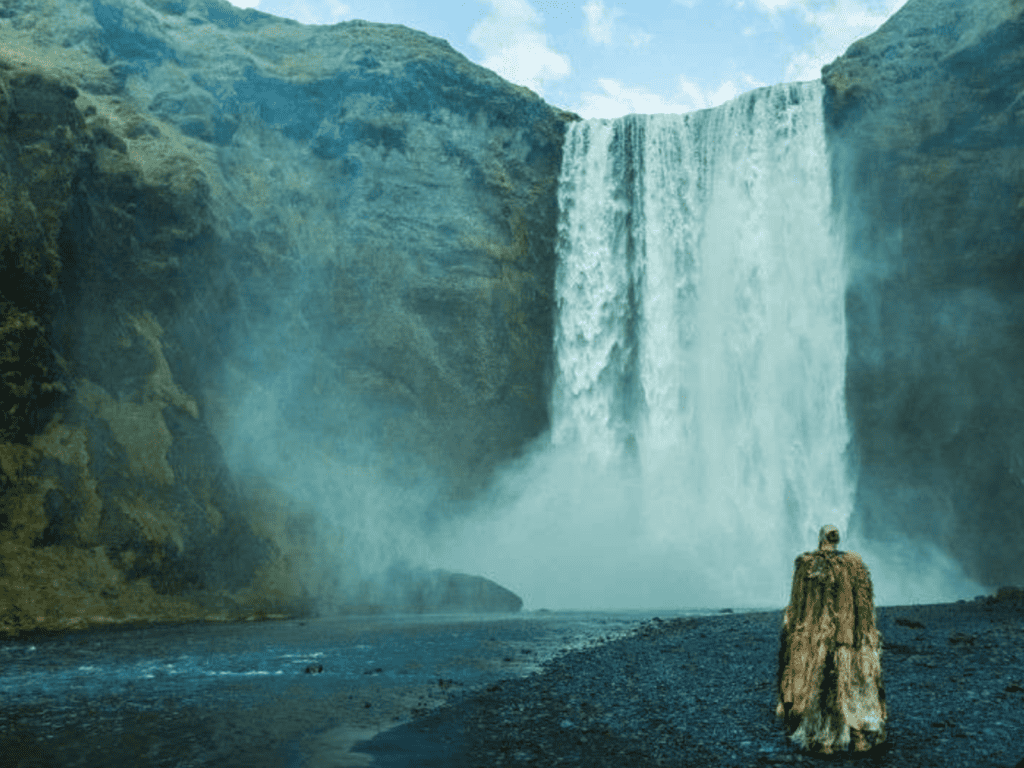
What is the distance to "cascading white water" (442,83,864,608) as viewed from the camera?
49.1 metres

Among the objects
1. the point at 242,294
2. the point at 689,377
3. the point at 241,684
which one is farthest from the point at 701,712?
the point at 242,294

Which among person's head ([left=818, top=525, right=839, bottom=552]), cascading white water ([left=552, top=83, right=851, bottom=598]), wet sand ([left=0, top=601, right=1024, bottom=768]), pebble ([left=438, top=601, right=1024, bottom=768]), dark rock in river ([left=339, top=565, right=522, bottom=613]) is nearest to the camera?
person's head ([left=818, top=525, right=839, bottom=552])

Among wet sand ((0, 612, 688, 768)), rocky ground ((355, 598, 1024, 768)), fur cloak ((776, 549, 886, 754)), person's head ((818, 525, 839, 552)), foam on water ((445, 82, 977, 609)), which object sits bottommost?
wet sand ((0, 612, 688, 768))

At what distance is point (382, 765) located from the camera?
12.4 m

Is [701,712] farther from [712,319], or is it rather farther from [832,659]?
[712,319]

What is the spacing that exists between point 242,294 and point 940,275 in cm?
3947

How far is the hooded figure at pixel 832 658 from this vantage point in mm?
11273

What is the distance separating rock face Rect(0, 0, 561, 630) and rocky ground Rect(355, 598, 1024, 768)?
23480 mm

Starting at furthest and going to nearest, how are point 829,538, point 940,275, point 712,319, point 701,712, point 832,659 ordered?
point 712,319, point 940,275, point 701,712, point 829,538, point 832,659

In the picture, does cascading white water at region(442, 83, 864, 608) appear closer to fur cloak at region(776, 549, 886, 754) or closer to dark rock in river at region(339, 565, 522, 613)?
dark rock in river at region(339, 565, 522, 613)

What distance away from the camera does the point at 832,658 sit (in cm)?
1138

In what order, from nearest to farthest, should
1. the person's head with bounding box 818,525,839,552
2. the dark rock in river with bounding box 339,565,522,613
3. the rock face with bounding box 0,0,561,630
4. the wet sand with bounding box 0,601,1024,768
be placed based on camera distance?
the person's head with bounding box 818,525,839,552 → the wet sand with bounding box 0,601,1024,768 → the rock face with bounding box 0,0,561,630 → the dark rock in river with bounding box 339,565,522,613

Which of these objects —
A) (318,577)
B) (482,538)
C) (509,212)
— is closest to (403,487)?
(482,538)

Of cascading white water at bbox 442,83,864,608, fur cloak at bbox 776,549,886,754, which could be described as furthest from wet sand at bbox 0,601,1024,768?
cascading white water at bbox 442,83,864,608
